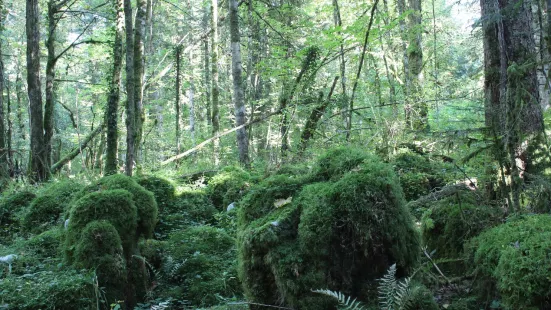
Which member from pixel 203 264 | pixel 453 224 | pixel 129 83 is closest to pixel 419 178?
pixel 453 224

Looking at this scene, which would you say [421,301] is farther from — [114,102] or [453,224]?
[114,102]

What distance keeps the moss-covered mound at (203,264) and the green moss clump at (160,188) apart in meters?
1.93

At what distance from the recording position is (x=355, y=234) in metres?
3.48

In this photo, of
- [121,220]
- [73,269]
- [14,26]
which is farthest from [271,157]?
[14,26]

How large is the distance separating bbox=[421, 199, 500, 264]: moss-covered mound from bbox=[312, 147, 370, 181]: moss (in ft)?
3.73

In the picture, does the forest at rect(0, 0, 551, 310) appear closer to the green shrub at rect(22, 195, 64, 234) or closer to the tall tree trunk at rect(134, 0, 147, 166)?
the green shrub at rect(22, 195, 64, 234)

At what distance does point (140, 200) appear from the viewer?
22.9ft

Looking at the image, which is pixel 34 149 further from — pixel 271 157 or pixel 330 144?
pixel 330 144

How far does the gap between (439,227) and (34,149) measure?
13.1 metres

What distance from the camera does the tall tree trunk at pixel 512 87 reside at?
400 centimetres

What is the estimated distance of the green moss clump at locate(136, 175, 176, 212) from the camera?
9161mm

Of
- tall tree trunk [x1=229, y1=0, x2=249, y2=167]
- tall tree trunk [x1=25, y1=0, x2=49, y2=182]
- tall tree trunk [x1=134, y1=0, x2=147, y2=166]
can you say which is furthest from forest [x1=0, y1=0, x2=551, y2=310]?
tall tree trunk [x1=25, y1=0, x2=49, y2=182]

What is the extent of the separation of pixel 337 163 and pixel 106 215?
146 inches

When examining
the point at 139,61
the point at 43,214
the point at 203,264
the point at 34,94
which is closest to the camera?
the point at 203,264
